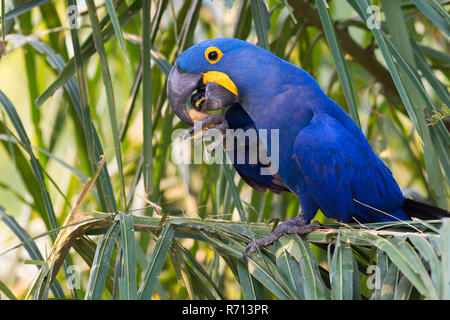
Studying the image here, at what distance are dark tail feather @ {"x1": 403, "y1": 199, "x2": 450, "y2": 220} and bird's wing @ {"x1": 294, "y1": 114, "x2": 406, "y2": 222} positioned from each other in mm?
19

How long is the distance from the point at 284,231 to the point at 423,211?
0.33 meters

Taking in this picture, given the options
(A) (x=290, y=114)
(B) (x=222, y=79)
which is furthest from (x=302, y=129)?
(B) (x=222, y=79)

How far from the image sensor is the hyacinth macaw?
1.12 m

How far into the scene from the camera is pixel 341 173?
43.8 inches

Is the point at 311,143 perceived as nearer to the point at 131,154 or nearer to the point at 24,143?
the point at 24,143

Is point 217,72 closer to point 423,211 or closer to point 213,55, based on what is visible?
point 213,55

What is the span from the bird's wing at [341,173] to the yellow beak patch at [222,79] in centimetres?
19

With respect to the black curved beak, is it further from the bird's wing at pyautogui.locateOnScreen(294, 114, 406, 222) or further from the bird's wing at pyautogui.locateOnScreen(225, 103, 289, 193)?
the bird's wing at pyautogui.locateOnScreen(294, 114, 406, 222)

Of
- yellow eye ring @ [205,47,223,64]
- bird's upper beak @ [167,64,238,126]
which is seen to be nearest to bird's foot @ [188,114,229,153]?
bird's upper beak @ [167,64,238,126]

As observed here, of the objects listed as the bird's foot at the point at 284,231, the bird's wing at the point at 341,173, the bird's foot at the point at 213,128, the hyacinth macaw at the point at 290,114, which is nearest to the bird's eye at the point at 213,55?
the hyacinth macaw at the point at 290,114

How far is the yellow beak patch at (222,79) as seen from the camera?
115 cm

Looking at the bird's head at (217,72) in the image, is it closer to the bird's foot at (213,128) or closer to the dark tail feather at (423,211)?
the bird's foot at (213,128)
